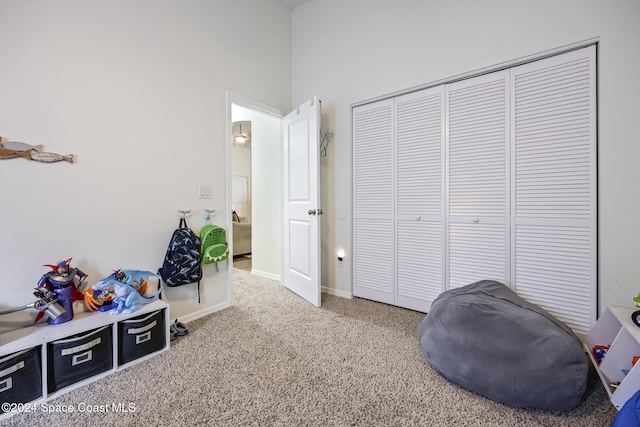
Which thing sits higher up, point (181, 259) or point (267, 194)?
point (267, 194)

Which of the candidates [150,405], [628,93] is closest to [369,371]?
[150,405]

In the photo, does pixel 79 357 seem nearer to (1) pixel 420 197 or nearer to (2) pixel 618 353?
(1) pixel 420 197

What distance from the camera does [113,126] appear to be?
1.86 meters

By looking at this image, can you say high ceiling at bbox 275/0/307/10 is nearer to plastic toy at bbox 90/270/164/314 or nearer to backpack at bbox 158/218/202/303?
backpack at bbox 158/218/202/303

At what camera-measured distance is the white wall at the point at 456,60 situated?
1652 mm

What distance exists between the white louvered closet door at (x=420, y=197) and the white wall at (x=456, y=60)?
0.26 metres

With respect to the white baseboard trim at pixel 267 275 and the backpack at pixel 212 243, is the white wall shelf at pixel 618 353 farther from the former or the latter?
the white baseboard trim at pixel 267 275

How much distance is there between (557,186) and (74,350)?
126 inches

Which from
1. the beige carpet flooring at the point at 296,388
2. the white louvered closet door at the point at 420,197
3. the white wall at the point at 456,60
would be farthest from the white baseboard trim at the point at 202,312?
the white louvered closet door at the point at 420,197

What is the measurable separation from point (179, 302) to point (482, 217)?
8.66ft

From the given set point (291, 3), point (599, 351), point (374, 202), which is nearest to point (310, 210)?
point (374, 202)

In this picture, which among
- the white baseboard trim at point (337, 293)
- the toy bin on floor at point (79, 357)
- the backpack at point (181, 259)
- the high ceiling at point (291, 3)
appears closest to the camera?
the toy bin on floor at point (79, 357)

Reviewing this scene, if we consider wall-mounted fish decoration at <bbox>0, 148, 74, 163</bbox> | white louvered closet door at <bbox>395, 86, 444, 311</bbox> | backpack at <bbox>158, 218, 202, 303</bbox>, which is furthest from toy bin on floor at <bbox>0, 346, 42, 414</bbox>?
white louvered closet door at <bbox>395, 86, 444, 311</bbox>

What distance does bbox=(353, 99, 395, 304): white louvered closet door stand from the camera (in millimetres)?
2613
